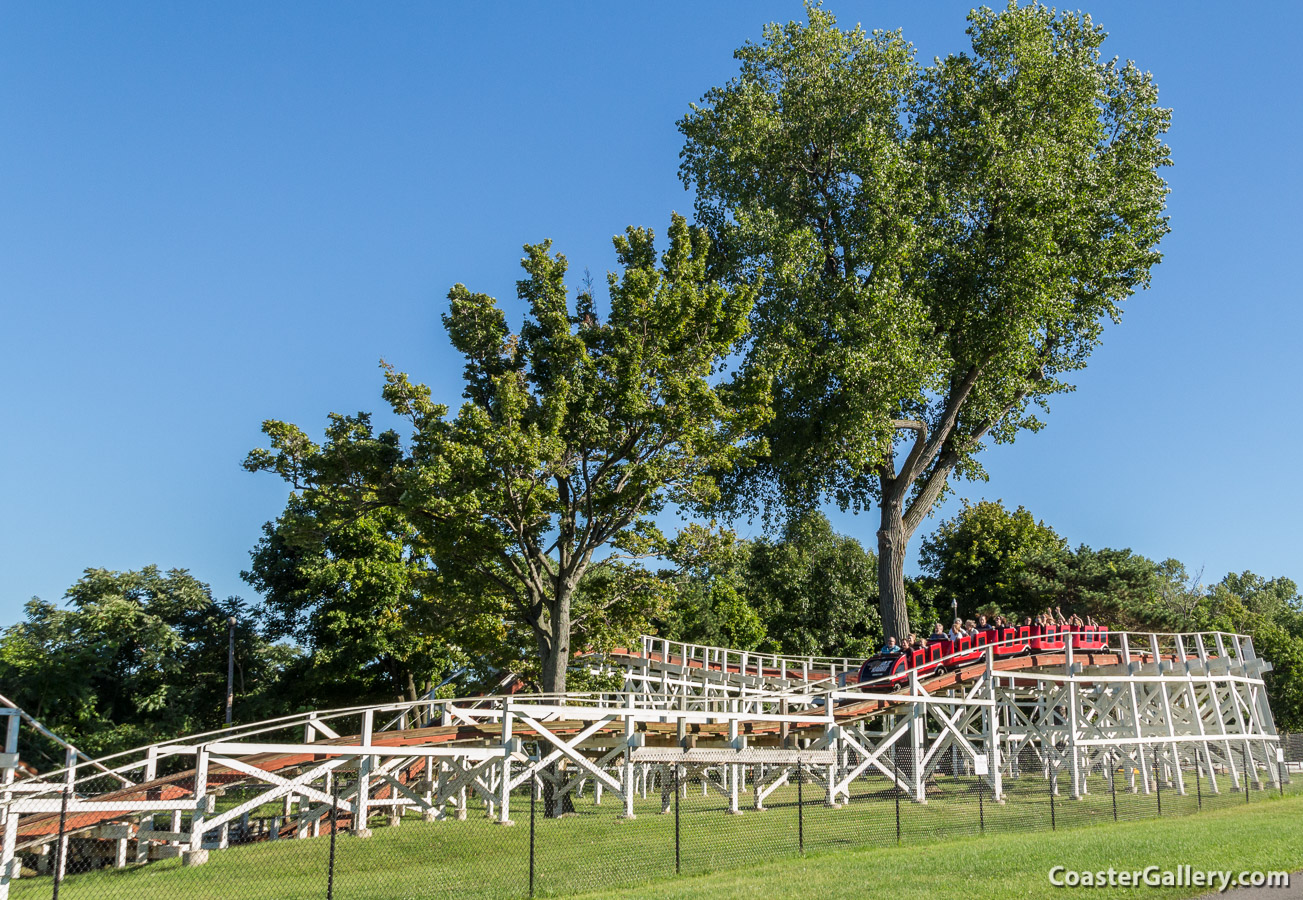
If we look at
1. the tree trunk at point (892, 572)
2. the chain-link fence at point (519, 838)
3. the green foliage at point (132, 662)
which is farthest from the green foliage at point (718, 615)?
the chain-link fence at point (519, 838)

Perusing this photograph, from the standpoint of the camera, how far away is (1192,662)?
29.5m

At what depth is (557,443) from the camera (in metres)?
22.7

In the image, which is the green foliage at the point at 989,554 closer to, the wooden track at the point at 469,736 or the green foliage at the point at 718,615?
the green foliage at the point at 718,615

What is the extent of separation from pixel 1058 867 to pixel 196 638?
39.7m

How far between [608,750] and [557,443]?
6793 mm

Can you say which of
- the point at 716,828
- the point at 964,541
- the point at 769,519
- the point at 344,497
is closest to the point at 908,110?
the point at 769,519

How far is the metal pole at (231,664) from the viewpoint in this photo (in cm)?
3950

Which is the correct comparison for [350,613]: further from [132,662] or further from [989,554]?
[989,554]

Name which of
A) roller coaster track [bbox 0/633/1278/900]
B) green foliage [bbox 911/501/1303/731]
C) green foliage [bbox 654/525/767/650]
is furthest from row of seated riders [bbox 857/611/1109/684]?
green foliage [bbox 911/501/1303/731]

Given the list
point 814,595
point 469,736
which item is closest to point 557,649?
point 469,736

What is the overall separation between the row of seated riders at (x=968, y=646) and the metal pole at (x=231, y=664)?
26232 millimetres

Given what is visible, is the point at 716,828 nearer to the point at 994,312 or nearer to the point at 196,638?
the point at 994,312

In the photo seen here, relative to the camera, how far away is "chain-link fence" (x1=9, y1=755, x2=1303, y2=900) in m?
12.8

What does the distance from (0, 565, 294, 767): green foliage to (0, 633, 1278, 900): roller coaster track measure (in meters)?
10.9
